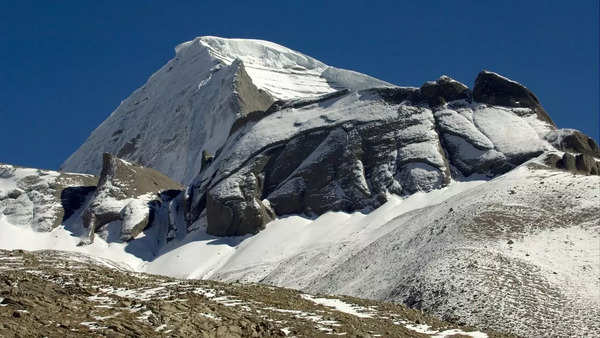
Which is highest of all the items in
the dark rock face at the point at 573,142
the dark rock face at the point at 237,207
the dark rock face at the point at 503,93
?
the dark rock face at the point at 503,93

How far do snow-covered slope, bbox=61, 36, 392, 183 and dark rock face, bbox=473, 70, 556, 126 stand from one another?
40.7 meters

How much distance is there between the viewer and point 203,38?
189 meters

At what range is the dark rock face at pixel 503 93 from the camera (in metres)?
90.8

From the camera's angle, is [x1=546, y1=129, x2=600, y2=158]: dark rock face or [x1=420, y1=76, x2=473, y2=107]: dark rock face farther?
[x1=420, y1=76, x2=473, y2=107]: dark rock face

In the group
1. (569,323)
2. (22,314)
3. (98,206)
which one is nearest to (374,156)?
(98,206)

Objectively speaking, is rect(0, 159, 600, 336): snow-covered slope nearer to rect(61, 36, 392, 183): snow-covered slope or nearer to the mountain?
the mountain

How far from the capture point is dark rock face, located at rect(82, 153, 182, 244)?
8775cm

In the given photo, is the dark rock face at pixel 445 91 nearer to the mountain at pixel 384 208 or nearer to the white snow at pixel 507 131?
the mountain at pixel 384 208

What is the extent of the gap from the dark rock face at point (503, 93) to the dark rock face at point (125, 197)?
32.3 m

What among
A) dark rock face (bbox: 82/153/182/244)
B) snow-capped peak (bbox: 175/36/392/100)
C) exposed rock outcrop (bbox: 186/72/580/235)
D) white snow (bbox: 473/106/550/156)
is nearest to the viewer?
white snow (bbox: 473/106/550/156)

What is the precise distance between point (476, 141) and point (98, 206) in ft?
115

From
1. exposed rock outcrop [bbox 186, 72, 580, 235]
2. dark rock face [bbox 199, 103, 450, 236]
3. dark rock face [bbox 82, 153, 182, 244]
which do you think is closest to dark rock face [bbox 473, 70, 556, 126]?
exposed rock outcrop [bbox 186, 72, 580, 235]

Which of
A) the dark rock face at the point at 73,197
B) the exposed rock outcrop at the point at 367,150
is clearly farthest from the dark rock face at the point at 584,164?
the dark rock face at the point at 73,197

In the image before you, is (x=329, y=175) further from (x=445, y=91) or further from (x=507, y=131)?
(x=507, y=131)
